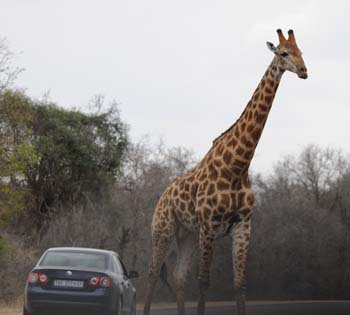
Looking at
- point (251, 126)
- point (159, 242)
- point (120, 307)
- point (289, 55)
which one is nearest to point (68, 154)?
point (159, 242)

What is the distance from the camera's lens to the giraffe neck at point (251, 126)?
20578 mm

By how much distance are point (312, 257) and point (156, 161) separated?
49.6 feet

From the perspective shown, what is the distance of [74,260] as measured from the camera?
17.8 meters

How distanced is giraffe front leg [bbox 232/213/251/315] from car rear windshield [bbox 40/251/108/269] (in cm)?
303

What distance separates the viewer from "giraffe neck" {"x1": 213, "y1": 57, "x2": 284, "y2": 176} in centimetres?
2058

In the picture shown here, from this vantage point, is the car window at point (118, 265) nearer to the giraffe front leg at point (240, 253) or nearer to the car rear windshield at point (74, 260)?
the car rear windshield at point (74, 260)

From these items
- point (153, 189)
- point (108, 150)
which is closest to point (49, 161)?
point (108, 150)

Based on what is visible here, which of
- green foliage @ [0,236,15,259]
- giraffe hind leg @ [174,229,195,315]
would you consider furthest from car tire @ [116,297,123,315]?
green foliage @ [0,236,15,259]

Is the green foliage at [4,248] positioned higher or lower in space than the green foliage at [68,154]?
lower

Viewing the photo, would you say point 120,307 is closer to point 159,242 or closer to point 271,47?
point 159,242

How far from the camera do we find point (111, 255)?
1834cm

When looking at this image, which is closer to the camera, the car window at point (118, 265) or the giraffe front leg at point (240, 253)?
the car window at point (118, 265)

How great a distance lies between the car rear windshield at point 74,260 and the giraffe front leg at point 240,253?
3.03m

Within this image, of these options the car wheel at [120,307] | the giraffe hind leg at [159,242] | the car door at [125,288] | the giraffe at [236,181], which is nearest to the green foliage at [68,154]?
the giraffe hind leg at [159,242]
